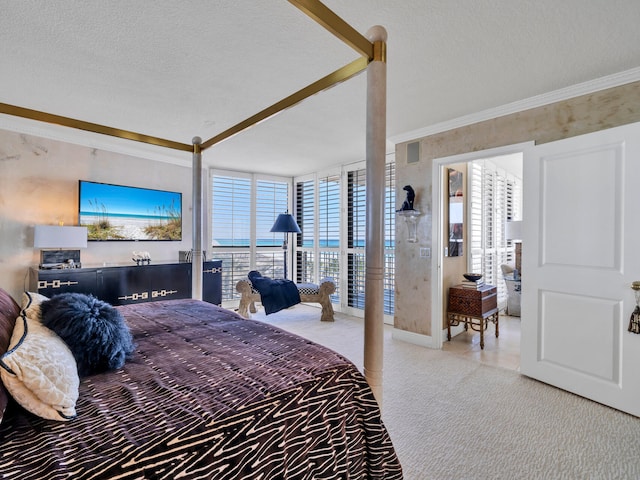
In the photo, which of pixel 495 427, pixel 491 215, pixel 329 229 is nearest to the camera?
pixel 495 427

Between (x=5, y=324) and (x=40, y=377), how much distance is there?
43 cm

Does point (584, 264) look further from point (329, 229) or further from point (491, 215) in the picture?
point (329, 229)

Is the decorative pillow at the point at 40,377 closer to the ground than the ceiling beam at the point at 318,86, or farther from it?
closer to the ground

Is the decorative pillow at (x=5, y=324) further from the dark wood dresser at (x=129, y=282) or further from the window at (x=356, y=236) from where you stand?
the window at (x=356, y=236)

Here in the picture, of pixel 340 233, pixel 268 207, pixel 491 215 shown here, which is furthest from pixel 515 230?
pixel 268 207

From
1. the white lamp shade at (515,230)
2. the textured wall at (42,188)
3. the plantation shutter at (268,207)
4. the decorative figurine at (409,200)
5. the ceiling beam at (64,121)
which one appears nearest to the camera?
the ceiling beam at (64,121)

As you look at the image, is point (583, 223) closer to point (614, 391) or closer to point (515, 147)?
point (515, 147)

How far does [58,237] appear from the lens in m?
3.37

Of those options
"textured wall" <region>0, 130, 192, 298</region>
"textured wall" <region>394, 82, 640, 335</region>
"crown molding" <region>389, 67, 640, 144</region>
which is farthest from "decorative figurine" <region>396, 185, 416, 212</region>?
"textured wall" <region>0, 130, 192, 298</region>

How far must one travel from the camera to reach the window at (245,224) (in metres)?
5.36

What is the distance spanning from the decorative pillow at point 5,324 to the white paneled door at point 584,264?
335 cm

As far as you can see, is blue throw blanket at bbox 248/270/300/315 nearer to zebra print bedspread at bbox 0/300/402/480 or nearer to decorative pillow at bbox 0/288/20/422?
zebra print bedspread at bbox 0/300/402/480

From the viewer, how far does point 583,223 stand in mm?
2449

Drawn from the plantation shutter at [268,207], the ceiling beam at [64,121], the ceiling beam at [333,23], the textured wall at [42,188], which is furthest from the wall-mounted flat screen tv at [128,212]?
the ceiling beam at [333,23]
